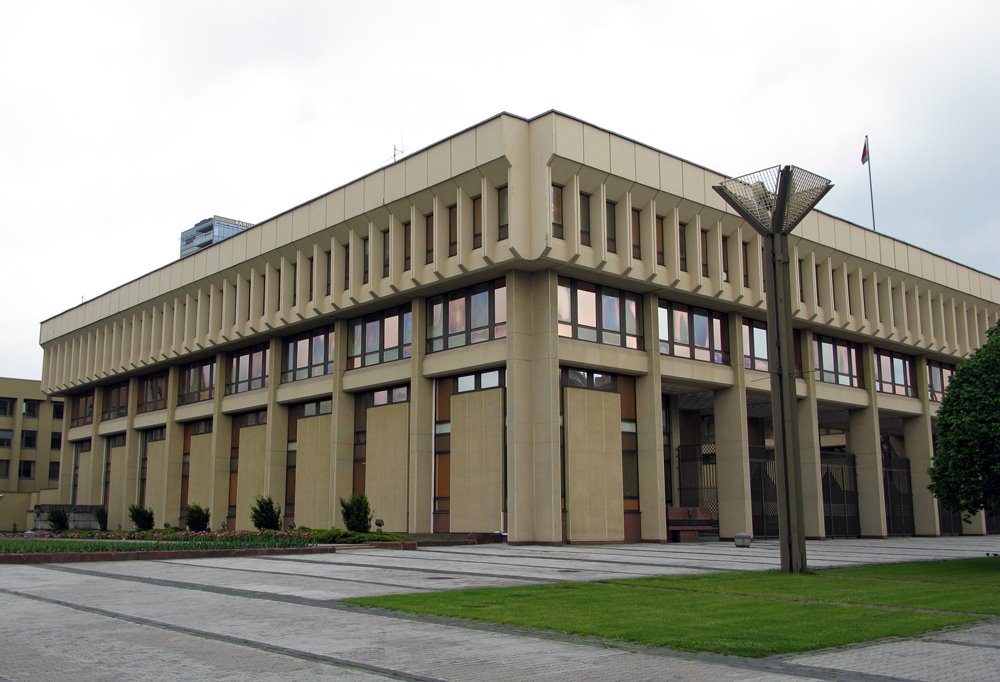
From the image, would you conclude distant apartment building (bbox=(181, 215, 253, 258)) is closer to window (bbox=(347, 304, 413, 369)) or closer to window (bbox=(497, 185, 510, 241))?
window (bbox=(347, 304, 413, 369))

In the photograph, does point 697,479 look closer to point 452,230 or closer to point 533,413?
point 533,413

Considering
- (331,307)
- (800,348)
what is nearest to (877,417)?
(800,348)

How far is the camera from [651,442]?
38.1 metres

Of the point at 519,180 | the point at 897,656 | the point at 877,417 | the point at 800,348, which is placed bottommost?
the point at 897,656

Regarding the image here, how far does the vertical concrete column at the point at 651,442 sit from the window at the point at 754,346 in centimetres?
673

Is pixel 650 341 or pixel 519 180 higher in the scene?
pixel 519 180

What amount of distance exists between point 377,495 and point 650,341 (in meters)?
14.0

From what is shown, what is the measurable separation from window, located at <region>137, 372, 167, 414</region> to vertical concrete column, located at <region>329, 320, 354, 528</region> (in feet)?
63.5

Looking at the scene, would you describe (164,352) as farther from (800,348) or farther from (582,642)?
(582,642)

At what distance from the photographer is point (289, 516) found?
47312 mm

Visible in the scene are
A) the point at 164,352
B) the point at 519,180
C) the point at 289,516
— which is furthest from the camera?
the point at 164,352

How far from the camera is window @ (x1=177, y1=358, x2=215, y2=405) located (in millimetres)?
54444

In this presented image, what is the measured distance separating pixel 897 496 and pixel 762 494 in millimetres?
13309

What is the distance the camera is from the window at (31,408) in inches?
3575
